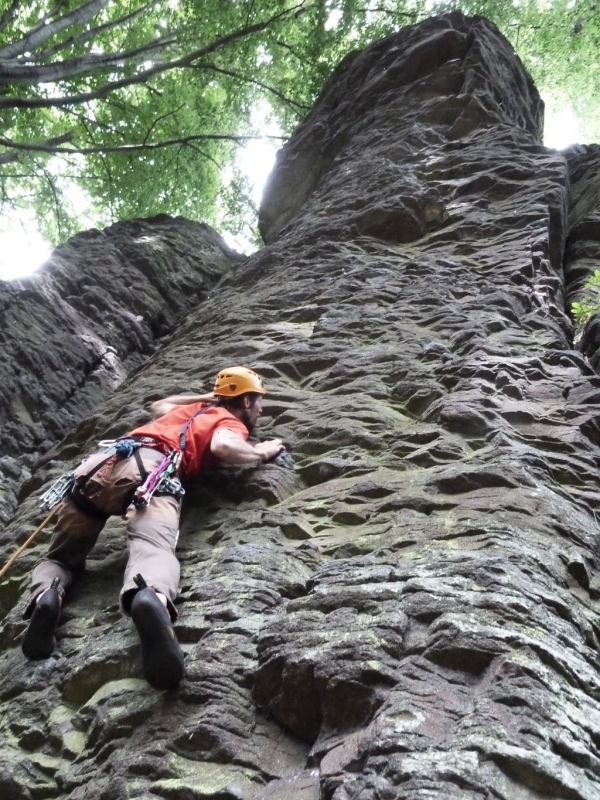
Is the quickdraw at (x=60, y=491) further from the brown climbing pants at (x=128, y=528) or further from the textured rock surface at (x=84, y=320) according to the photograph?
the textured rock surface at (x=84, y=320)

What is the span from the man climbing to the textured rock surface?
2.62 metres

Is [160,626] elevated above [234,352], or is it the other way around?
[234,352]

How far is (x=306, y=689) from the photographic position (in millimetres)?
3256

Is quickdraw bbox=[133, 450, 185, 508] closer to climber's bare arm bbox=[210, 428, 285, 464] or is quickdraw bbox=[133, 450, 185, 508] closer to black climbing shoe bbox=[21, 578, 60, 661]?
climber's bare arm bbox=[210, 428, 285, 464]

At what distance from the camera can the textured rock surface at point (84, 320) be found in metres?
8.55

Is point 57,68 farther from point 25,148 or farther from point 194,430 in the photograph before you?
point 194,430

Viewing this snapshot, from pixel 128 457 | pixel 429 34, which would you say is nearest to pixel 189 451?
pixel 128 457

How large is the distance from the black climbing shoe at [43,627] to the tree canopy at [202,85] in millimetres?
13227

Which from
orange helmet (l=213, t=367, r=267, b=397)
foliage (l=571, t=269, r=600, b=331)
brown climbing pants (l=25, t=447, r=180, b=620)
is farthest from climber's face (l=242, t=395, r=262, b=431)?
foliage (l=571, t=269, r=600, b=331)

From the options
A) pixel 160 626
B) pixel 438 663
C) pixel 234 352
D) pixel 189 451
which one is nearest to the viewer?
pixel 438 663

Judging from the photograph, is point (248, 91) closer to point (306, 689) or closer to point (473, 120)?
point (473, 120)

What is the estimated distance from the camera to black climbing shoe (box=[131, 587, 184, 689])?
3439 mm

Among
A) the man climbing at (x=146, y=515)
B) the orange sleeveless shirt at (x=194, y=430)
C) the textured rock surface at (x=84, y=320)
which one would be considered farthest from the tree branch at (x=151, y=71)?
the man climbing at (x=146, y=515)

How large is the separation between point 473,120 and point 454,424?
784 centimetres
